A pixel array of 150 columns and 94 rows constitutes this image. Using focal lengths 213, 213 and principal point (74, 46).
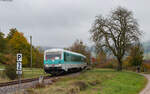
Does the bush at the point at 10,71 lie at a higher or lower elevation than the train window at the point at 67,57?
lower

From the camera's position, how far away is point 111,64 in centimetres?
6231

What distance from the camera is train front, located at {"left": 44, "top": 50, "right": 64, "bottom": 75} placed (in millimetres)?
23781

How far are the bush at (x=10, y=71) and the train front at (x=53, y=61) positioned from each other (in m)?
4.02

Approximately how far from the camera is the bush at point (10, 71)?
20.6 meters

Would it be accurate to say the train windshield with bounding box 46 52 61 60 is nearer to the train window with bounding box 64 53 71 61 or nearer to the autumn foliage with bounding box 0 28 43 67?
the train window with bounding box 64 53 71 61

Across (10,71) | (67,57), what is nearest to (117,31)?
(67,57)

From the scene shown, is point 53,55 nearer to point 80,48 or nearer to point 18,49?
point 18,49

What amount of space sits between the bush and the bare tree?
759 inches

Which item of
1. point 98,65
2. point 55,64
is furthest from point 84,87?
point 98,65

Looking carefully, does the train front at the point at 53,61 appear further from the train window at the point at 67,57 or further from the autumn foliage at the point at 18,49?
the autumn foliage at the point at 18,49

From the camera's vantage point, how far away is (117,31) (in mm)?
38344

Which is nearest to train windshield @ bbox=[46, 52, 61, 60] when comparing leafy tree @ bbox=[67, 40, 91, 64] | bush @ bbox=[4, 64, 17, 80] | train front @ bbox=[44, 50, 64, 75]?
train front @ bbox=[44, 50, 64, 75]

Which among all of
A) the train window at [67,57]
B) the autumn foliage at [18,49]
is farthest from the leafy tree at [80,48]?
the train window at [67,57]

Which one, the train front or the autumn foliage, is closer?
the autumn foliage
